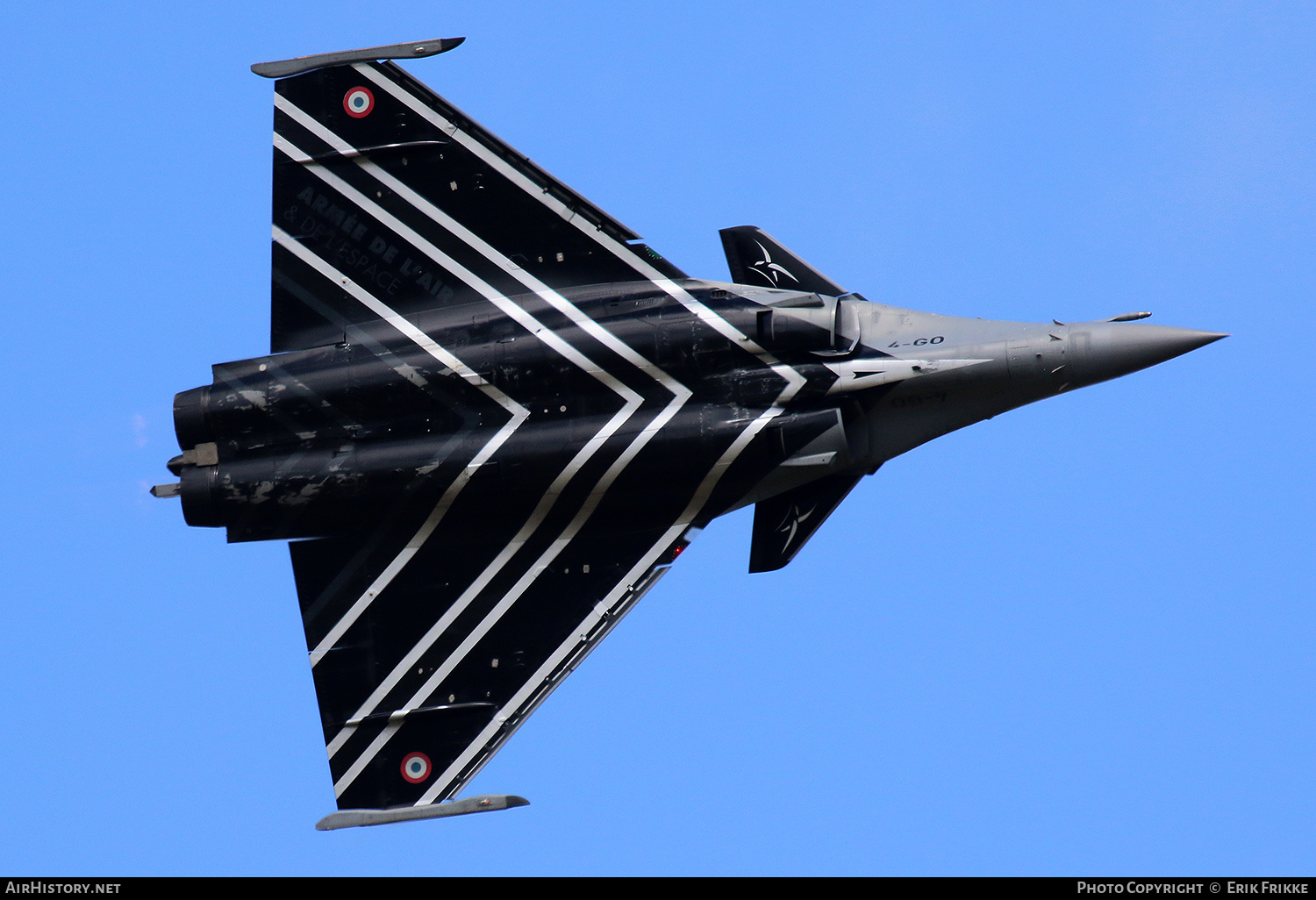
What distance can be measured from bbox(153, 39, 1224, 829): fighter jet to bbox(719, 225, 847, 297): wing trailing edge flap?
33mm

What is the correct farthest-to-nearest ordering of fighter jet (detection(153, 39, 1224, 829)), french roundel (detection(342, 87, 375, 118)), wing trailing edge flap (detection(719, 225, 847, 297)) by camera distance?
french roundel (detection(342, 87, 375, 118)), wing trailing edge flap (detection(719, 225, 847, 297)), fighter jet (detection(153, 39, 1224, 829))

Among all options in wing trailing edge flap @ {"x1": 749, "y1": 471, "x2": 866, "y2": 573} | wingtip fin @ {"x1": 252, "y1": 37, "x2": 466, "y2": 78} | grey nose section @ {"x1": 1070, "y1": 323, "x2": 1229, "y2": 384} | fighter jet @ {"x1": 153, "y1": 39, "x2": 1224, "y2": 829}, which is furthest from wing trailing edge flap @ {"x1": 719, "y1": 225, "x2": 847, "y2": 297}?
wingtip fin @ {"x1": 252, "y1": 37, "x2": 466, "y2": 78}

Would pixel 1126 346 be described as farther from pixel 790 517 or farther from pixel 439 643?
pixel 439 643

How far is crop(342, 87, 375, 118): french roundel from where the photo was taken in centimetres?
2417

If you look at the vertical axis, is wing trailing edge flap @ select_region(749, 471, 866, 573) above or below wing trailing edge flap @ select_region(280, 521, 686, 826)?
above

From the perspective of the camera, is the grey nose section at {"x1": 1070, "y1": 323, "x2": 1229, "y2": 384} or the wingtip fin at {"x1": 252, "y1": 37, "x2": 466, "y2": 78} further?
the wingtip fin at {"x1": 252, "y1": 37, "x2": 466, "y2": 78}

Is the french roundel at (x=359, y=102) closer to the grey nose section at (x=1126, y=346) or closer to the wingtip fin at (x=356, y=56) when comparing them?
the wingtip fin at (x=356, y=56)

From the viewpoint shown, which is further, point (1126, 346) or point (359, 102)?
point (359, 102)

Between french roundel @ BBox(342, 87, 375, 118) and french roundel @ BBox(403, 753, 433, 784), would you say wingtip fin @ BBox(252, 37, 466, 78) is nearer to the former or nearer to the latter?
french roundel @ BBox(342, 87, 375, 118)

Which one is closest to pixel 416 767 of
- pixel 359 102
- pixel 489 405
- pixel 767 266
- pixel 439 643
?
pixel 439 643

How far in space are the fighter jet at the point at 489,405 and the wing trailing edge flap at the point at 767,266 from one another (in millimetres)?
33

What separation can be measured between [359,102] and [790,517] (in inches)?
317

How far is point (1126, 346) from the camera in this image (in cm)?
2248

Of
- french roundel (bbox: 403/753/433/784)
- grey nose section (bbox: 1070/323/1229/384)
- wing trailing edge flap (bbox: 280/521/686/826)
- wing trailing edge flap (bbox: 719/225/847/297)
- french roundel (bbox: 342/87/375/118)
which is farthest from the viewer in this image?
french roundel (bbox: 342/87/375/118)
